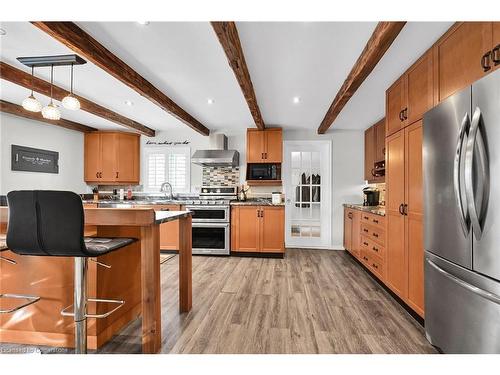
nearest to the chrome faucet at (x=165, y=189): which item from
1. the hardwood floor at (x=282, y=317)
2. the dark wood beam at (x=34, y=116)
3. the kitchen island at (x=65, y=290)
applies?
the dark wood beam at (x=34, y=116)

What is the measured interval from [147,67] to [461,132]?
2.58 meters

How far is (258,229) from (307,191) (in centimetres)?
134

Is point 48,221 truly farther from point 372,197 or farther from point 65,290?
point 372,197

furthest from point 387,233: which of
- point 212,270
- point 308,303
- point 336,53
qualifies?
point 212,270

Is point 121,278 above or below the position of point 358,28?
below

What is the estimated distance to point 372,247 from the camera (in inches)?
126

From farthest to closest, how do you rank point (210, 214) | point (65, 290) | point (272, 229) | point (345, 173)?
point (345, 173), point (210, 214), point (272, 229), point (65, 290)

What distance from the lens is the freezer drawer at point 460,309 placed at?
3.80 ft

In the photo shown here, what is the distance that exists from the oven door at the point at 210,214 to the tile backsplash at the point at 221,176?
819 millimetres

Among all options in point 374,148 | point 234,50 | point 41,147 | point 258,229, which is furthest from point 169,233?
point 374,148

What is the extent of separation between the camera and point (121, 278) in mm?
1957
